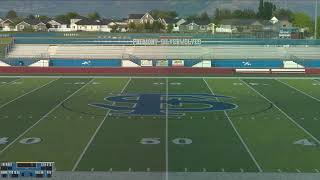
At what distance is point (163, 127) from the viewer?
68.7 ft

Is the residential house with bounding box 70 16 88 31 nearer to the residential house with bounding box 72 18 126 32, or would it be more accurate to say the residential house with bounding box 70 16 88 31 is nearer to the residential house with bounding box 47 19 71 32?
the residential house with bounding box 72 18 126 32

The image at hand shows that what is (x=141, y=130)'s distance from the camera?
20.4 m

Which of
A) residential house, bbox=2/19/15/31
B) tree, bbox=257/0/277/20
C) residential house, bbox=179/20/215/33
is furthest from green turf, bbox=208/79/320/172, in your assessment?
residential house, bbox=2/19/15/31

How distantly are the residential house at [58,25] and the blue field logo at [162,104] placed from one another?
99440 millimetres

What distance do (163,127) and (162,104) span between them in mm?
5809

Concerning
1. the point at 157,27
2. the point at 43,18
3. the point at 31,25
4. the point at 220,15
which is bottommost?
the point at 157,27

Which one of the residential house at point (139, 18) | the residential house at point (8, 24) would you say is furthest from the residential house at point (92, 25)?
the residential house at point (8, 24)

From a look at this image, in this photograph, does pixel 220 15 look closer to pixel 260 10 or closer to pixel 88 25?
pixel 260 10

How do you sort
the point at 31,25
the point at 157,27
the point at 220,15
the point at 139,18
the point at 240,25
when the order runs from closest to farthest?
the point at 240,25
the point at 157,27
the point at 31,25
the point at 220,15
the point at 139,18

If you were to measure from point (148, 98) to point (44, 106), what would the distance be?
218 inches
